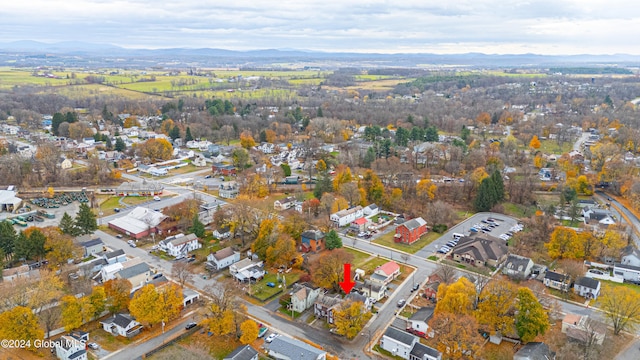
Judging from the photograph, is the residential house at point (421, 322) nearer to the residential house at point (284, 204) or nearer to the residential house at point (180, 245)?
the residential house at point (180, 245)

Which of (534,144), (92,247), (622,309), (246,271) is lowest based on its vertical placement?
(92,247)

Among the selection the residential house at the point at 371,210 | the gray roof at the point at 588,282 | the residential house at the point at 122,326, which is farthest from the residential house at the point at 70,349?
the gray roof at the point at 588,282

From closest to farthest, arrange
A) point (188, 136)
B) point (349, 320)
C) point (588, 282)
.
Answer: point (349, 320) < point (588, 282) < point (188, 136)

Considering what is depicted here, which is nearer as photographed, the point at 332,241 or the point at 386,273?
the point at 386,273

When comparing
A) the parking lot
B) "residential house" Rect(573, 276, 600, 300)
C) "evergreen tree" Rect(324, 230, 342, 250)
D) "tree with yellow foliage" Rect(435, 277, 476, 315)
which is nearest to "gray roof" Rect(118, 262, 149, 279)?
"evergreen tree" Rect(324, 230, 342, 250)

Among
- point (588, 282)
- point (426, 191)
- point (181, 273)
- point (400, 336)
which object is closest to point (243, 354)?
point (400, 336)

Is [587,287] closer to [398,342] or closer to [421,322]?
[421,322]

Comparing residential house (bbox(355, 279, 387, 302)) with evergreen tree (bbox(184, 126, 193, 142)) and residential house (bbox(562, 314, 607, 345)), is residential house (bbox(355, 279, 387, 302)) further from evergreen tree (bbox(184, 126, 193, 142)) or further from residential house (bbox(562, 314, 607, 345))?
evergreen tree (bbox(184, 126, 193, 142))
